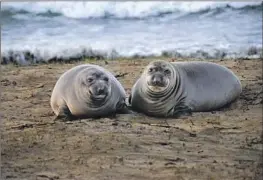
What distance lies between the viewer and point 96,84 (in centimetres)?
728

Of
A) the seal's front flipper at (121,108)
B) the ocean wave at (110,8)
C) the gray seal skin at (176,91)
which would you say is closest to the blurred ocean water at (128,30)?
the ocean wave at (110,8)

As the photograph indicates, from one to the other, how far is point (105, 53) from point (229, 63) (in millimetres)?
4569

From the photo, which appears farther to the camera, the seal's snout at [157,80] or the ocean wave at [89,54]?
the ocean wave at [89,54]

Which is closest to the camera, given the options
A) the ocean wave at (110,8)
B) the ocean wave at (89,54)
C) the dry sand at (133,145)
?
the dry sand at (133,145)

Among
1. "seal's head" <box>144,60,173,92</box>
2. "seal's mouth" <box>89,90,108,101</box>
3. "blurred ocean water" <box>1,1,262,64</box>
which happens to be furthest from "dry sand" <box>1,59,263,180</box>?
"blurred ocean water" <box>1,1,262,64</box>

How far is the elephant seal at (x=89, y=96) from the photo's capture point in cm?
732

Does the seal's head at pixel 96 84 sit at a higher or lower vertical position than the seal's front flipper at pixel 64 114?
higher

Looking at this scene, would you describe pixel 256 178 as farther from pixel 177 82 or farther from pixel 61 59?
pixel 61 59

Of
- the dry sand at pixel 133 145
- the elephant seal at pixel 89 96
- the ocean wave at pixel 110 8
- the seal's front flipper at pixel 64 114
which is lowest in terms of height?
the dry sand at pixel 133 145

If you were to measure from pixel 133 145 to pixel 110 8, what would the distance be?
14.2 m

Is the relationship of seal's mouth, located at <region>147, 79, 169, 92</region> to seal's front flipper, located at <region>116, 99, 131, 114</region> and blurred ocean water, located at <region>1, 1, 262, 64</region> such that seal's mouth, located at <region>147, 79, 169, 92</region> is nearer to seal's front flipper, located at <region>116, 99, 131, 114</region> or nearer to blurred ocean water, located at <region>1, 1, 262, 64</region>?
seal's front flipper, located at <region>116, 99, 131, 114</region>

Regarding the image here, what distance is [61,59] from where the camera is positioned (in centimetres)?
1341

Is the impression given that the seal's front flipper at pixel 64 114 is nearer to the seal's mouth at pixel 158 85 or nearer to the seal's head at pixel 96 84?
the seal's head at pixel 96 84

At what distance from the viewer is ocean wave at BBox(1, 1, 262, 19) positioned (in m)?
19.7
